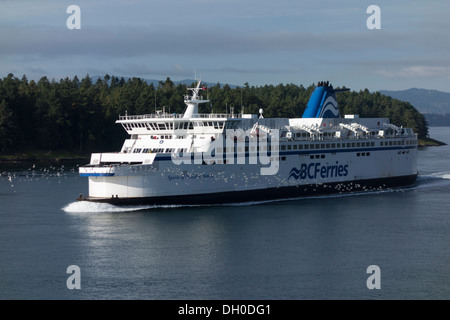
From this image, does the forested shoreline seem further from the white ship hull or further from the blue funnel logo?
the white ship hull

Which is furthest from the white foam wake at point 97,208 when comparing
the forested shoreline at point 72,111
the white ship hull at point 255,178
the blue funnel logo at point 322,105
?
the forested shoreline at point 72,111

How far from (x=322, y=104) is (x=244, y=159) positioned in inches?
596

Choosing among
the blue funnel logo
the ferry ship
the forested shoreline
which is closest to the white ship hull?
the ferry ship

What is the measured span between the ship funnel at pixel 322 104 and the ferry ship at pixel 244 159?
94 millimetres

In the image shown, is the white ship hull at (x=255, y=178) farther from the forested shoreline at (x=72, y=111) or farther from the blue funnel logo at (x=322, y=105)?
the forested shoreline at (x=72, y=111)

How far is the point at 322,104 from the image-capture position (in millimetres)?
64375

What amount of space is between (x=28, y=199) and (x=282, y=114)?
→ 86.0 m

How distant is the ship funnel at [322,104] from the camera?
6431 centimetres

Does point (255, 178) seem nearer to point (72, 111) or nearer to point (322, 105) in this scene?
point (322, 105)

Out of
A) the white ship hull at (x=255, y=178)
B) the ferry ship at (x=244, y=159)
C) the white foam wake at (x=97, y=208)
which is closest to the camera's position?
the white foam wake at (x=97, y=208)

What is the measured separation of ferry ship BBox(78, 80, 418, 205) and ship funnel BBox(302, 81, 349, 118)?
94 mm

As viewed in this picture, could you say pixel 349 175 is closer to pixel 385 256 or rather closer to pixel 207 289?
pixel 385 256

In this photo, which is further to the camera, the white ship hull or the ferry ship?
the ferry ship

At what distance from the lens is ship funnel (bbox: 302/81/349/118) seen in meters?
64.3
